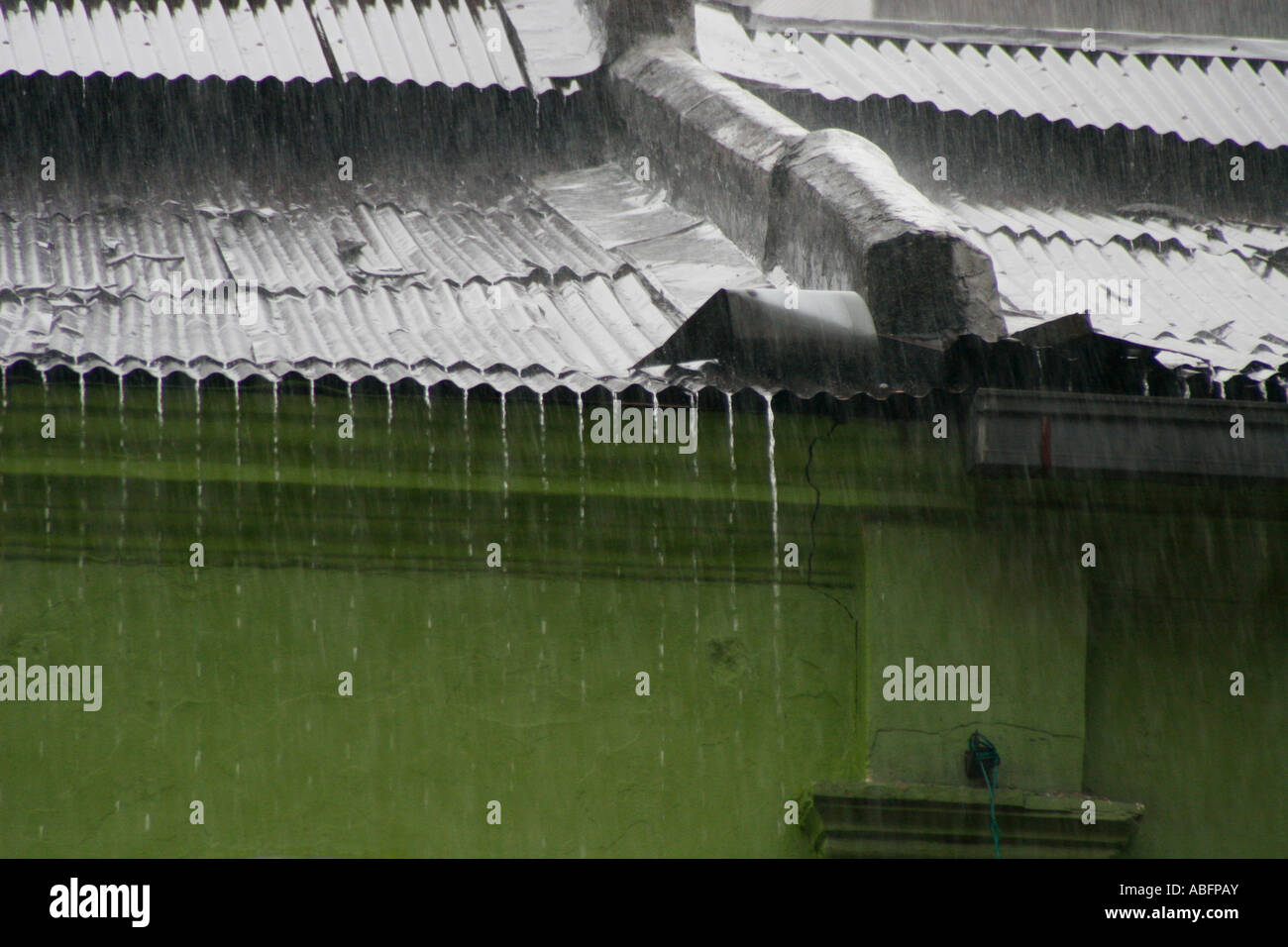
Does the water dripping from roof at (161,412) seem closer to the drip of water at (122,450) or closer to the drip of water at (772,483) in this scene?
the drip of water at (122,450)

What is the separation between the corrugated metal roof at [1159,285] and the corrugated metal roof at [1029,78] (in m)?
0.80

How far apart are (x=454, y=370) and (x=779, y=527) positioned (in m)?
1.11

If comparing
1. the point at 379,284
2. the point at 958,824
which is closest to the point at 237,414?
the point at 379,284

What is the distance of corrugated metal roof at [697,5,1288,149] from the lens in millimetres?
6562

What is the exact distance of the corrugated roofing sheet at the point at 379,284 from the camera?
3.92 meters

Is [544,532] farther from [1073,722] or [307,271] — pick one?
[1073,722]

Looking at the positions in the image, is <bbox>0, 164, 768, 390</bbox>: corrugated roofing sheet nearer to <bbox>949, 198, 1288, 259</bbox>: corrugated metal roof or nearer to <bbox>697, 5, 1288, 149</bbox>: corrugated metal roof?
<bbox>949, 198, 1288, 259</bbox>: corrugated metal roof

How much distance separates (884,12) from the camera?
418 inches

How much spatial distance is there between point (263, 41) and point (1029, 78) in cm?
362

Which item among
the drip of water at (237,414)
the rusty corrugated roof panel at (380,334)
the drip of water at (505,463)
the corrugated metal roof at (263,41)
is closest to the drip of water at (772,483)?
the rusty corrugated roof panel at (380,334)

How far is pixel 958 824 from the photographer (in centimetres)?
414

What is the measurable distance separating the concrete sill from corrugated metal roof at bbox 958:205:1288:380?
133 cm

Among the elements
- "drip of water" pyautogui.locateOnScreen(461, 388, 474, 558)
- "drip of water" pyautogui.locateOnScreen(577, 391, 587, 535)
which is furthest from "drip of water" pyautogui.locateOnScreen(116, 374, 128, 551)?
"drip of water" pyautogui.locateOnScreen(577, 391, 587, 535)

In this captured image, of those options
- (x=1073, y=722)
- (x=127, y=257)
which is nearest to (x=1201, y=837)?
(x=1073, y=722)
